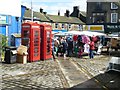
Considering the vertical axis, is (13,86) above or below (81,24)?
below

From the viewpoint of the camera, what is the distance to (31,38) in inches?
692

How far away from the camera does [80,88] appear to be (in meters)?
10.3

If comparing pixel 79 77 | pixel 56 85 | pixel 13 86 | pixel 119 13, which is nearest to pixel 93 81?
pixel 79 77

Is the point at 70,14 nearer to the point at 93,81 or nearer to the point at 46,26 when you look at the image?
the point at 46,26

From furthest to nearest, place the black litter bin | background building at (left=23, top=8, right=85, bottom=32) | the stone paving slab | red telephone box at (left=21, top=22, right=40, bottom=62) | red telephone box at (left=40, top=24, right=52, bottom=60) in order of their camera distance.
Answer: background building at (left=23, top=8, right=85, bottom=32)
red telephone box at (left=40, top=24, right=52, bottom=60)
red telephone box at (left=21, top=22, right=40, bottom=62)
the black litter bin
the stone paving slab

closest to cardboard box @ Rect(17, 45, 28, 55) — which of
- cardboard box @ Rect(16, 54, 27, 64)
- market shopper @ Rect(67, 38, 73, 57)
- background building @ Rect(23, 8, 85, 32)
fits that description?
cardboard box @ Rect(16, 54, 27, 64)

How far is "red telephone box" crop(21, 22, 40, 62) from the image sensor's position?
17484 millimetres

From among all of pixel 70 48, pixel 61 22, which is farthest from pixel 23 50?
pixel 61 22

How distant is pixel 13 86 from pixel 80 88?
2424 millimetres

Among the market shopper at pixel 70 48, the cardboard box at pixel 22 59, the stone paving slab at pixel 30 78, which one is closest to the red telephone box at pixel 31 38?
the cardboard box at pixel 22 59

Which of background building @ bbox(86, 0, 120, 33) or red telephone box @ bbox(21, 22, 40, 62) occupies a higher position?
background building @ bbox(86, 0, 120, 33)

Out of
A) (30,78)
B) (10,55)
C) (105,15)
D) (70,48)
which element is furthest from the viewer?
(105,15)

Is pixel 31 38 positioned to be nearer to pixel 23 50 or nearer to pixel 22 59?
pixel 23 50

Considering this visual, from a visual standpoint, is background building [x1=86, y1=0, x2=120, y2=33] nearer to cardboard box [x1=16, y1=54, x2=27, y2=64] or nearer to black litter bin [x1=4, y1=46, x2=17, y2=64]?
cardboard box [x1=16, y1=54, x2=27, y2=64]
